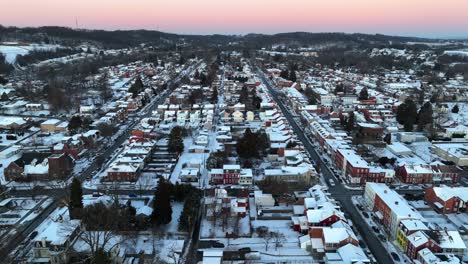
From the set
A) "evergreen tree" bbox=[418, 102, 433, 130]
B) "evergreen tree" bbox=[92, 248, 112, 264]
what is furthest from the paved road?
"evergreen tree" bbox=[418, 102, 433, 130]

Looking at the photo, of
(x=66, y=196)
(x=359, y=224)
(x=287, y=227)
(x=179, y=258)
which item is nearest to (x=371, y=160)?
(x=359, y=224)

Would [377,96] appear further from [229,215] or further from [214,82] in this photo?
[229,215]

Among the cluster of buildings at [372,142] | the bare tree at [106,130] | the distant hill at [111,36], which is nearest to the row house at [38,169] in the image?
the bare tree at [106,130]

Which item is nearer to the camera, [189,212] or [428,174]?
[189,212]

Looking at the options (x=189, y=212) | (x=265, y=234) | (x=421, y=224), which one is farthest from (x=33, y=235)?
(x=421, y=224)

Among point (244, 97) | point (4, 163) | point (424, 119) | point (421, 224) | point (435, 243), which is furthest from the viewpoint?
point (244, 97)

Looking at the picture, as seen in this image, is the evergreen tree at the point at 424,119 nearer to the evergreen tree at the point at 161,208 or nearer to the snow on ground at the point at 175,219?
the snow on ground at the point at 175,219

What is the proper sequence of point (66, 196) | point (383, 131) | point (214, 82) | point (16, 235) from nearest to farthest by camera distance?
point (16, 235), point (66, 196), point (383, 131), point (214, 82)

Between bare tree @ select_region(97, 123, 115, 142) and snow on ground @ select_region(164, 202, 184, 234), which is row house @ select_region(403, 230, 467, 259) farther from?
bare tree @ select_region(97, 123, 115, 142)

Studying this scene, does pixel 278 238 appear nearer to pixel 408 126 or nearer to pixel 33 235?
pixel 33 235
